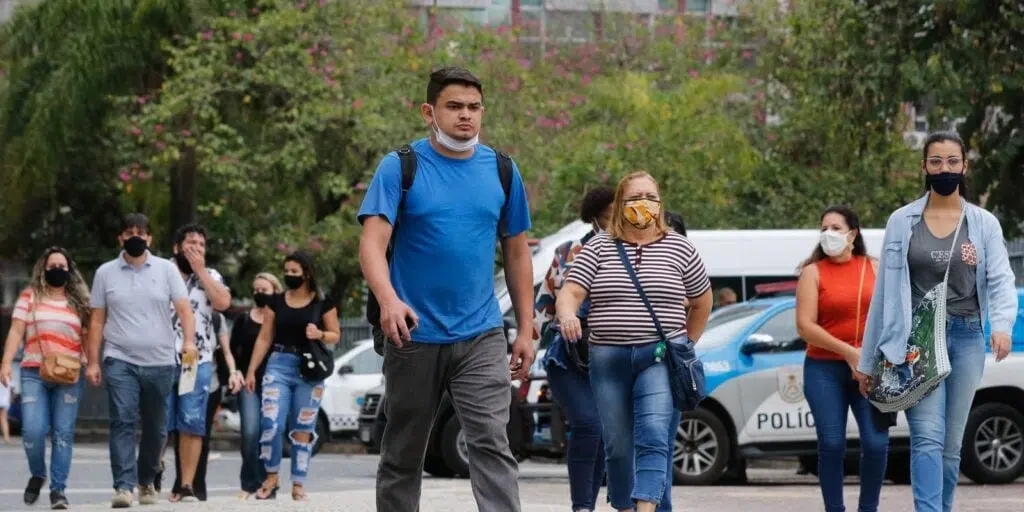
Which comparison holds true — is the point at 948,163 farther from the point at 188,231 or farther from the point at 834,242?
the point at 188,231

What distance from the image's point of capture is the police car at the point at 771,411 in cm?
1572

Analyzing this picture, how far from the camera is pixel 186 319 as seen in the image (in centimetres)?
1240

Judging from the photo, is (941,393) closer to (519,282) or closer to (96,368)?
(519,282)

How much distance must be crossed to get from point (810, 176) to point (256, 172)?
9.76m

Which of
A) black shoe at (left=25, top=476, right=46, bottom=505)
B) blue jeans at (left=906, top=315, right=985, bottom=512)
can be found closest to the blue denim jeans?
blue jeans at (left=906, top=315, right=985, bottom=512)

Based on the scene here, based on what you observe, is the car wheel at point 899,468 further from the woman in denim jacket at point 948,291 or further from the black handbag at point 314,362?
the woman in denim jacket at point 948,291

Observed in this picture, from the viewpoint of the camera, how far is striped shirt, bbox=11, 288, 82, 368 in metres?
12.5

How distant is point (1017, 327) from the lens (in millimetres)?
15711

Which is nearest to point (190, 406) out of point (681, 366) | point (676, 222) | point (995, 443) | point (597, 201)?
point (597, 201)

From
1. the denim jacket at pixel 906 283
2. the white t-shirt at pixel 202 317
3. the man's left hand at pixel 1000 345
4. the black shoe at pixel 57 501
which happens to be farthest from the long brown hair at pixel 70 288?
the man's left hand at pixel 1000 345

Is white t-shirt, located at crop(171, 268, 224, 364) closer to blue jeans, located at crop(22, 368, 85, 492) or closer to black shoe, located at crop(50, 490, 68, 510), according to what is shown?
blue jeans, located at crop(22, 368, 85, 492)

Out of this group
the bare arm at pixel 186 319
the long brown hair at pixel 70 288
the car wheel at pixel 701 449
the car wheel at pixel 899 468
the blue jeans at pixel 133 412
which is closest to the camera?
the blue jeans at pixel 133 412

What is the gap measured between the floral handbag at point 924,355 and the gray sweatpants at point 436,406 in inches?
87.4

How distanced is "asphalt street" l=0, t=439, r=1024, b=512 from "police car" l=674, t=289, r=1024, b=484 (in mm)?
282
